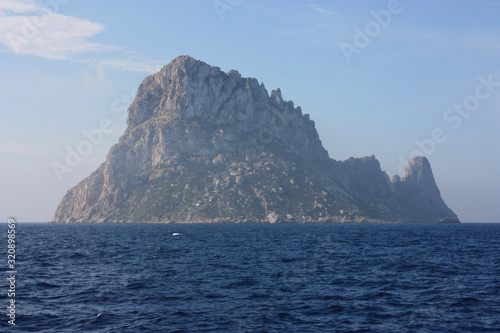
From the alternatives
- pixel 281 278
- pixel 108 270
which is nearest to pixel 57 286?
pixel 108 270

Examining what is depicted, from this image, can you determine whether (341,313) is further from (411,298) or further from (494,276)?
(494,276)

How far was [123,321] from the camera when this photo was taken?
3631 cm

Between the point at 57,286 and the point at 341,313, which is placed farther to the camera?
the point at 57,286

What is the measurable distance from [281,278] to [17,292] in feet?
91.2

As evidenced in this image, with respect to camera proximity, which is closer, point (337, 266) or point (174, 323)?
point (174, 323)

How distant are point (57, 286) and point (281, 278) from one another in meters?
24.5

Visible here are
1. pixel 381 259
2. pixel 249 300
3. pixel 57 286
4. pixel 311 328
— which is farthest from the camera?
pixel 381 259

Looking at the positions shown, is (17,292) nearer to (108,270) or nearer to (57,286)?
(57,286)

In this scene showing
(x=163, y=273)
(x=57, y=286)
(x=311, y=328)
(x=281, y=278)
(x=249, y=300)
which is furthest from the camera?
(x=163, y=273)

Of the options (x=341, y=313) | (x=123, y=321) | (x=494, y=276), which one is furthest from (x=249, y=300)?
(x=494, y=276)

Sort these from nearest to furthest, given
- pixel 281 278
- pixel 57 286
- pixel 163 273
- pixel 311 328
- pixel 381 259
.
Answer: pixel 311 328 < pixel 57 286 < pixel 281 278 < pixel 163 273 < pixel 381 259

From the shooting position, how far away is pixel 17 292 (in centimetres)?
4566

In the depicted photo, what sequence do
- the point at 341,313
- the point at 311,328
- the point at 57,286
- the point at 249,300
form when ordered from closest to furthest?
the point at 311,328, the point at 341,313, the point at 249,300, the point at 57,286

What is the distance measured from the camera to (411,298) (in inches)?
1779
